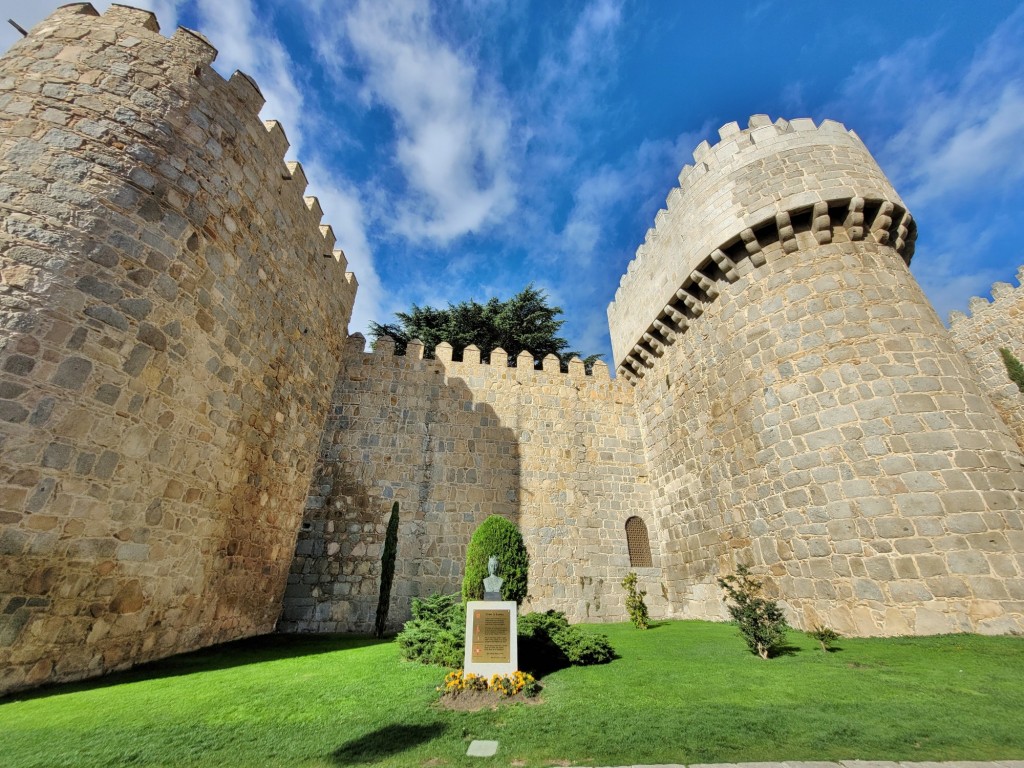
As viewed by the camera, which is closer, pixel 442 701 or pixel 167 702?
pixel 167 702

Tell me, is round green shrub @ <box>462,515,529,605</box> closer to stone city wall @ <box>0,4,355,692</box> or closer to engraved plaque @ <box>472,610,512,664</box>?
engraved plaque @ <box>472,610,512,664</box>

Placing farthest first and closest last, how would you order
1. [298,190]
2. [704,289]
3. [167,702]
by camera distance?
[704,289], [298,190], [167,702]

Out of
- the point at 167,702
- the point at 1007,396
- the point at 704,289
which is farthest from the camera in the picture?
the point at 1007,396

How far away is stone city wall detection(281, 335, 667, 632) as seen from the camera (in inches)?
412

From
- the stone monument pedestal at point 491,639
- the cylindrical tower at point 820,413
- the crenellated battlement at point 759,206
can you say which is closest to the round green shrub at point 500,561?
the stone monument pedestal at point 491,639

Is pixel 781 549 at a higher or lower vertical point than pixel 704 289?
lower

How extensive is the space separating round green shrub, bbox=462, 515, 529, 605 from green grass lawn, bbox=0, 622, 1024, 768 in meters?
1.61

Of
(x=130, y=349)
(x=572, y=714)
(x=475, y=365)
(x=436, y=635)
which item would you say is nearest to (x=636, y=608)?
(x=436, y=635)

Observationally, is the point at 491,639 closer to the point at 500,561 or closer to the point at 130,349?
the point at 500,561

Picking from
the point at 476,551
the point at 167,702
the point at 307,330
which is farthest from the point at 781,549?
the point at 307,330

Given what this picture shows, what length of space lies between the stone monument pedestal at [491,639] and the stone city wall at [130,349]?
446 cm

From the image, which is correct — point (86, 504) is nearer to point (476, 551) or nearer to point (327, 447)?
point (476, 551)

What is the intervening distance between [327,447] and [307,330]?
10.7ft

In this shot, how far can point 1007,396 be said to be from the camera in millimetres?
14312
